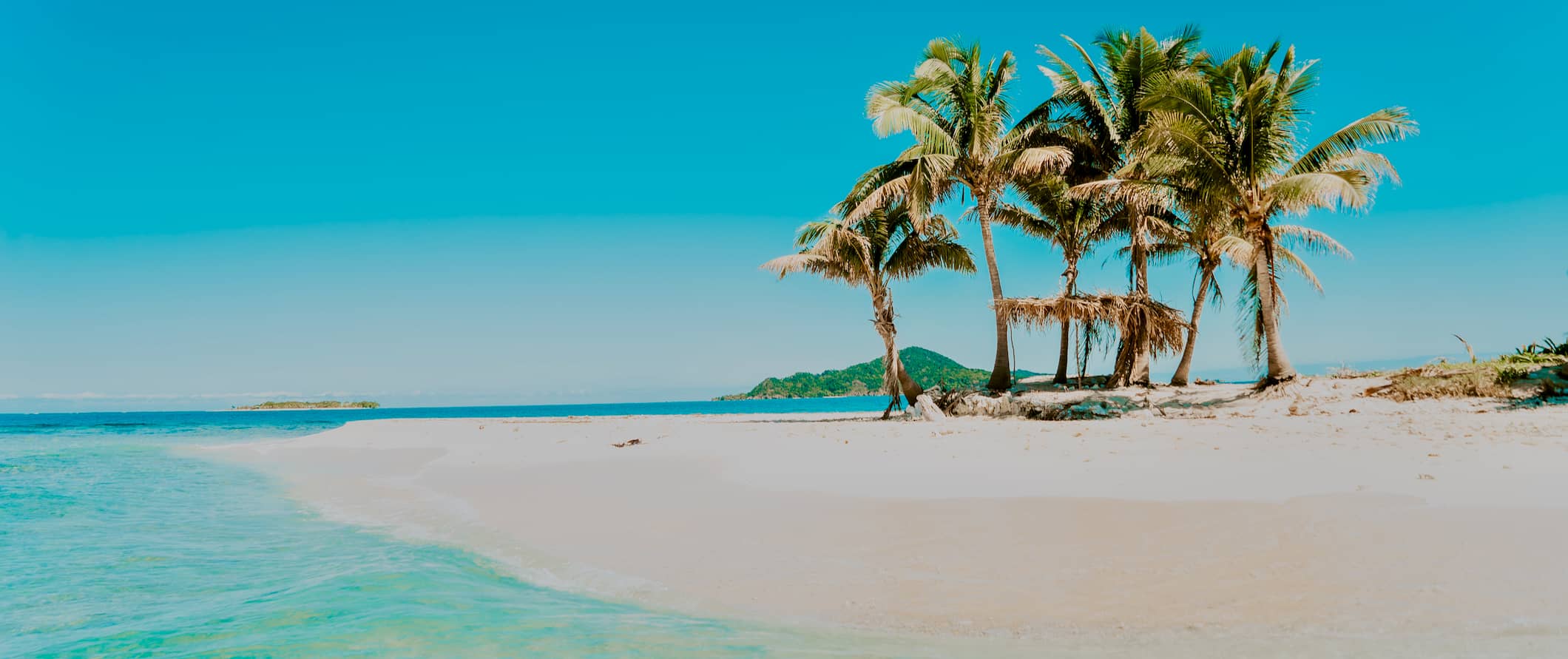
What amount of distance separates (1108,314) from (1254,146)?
13.7 feet

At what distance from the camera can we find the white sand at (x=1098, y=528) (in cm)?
369

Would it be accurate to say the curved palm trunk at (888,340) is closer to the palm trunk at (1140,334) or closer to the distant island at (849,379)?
the palm trunk at (1140,334)

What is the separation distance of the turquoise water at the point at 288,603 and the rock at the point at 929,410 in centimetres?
1085

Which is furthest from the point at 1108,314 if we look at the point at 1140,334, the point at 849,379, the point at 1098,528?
the point at 849,379

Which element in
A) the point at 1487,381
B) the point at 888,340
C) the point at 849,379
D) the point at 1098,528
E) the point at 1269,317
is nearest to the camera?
the point at 1098,528

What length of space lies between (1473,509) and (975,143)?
13.9 metres

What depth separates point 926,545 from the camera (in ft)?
17.3

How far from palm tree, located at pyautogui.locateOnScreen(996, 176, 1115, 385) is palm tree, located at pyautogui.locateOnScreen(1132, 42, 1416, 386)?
13.5ft

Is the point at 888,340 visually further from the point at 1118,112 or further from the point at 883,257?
the point at 1118,112

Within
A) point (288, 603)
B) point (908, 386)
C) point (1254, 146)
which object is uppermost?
point (1254, 146)

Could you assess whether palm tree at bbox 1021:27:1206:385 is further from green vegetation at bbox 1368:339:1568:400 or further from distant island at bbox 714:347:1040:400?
distant island at bbox 714:347:1040:400

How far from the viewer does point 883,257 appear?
19.8 meters

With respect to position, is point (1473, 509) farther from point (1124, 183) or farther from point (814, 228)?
point (814, 228)

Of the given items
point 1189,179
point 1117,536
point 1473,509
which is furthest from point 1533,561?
point 1189,179
